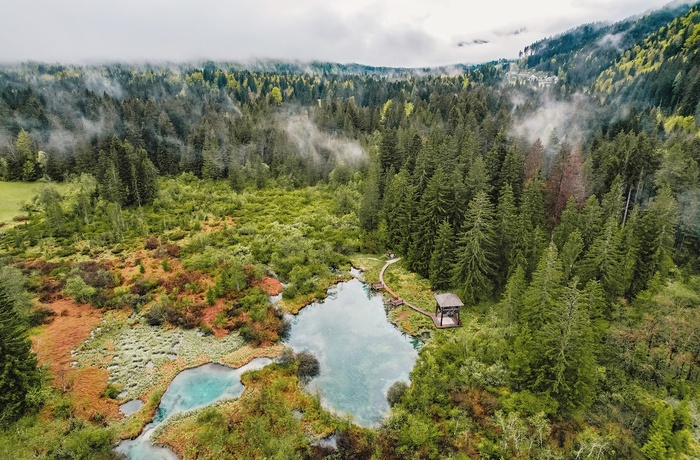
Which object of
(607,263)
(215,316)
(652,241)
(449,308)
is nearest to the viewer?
(607,263)

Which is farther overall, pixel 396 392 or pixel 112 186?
pixel 112 186

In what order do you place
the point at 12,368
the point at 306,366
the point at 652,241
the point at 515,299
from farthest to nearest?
the point at 652,241
the point at 515,299
the point at 306,366
the point at 12,368

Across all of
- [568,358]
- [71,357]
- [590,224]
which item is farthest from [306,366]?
[590,224]

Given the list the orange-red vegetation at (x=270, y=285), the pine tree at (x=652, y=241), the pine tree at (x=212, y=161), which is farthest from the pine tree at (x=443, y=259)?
the pine tree at (x=212, y=161)

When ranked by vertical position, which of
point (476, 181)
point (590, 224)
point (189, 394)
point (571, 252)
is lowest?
point (189, 394)

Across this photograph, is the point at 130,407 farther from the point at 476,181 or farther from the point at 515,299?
the point at 476,181

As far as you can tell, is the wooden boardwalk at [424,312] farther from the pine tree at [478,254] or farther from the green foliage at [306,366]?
the green foliage at [306,366]

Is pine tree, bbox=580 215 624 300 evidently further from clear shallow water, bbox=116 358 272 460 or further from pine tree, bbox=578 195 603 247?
clear shallow water, bbox=116 358 272 460
